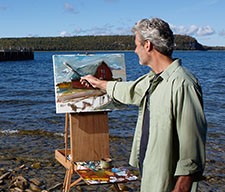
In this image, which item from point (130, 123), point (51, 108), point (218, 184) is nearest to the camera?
point (218, 184)

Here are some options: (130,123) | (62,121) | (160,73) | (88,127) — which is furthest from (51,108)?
(160,73)

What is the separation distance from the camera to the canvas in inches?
232

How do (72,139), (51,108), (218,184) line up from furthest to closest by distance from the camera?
(51,108)
(218,184)
(72,139)

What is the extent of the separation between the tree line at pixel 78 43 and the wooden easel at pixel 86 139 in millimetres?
136272

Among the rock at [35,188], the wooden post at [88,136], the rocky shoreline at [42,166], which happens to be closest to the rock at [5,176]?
the rocky shoreline at [42,166]

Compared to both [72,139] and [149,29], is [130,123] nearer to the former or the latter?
[72,139]

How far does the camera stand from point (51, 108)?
17.2m

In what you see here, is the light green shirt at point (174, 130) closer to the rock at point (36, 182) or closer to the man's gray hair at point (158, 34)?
the man's gray hair at point (158, 34)

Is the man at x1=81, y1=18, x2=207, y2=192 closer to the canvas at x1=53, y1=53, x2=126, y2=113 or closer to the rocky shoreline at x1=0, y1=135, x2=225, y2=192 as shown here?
the canvas at x1=53, y1=53, x2=126, y2=113

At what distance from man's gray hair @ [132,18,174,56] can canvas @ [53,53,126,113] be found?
2.87m

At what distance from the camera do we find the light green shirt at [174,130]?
9.55 feet

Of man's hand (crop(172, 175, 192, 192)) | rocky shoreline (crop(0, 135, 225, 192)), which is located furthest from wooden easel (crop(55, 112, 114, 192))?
man's hand (crop(172, 175, 192, 192))

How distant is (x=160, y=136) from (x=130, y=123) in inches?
423

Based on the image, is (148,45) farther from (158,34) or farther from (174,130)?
(174,130)
